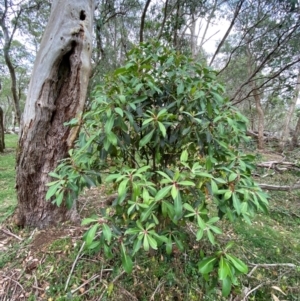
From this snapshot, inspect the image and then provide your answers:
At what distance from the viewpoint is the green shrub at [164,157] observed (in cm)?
102

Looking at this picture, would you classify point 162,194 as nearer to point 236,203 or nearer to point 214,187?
point 214,187

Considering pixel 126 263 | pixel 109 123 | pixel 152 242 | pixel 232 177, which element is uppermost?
pixel 109 123

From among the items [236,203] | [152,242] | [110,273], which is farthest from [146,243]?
[110,273]

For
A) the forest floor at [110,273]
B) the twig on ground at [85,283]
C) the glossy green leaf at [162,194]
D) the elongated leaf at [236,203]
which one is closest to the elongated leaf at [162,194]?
the glossy green leaf at [162,194]

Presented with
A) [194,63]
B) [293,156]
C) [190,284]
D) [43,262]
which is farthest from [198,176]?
[293,156]

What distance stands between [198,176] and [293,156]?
8.16ft

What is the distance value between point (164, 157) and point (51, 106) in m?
1.23

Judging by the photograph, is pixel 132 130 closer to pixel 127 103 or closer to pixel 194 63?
pixel 127 103

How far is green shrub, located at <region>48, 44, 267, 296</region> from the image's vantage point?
40.2 inches

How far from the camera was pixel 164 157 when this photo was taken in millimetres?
1478

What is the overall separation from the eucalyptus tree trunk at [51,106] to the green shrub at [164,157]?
81cm

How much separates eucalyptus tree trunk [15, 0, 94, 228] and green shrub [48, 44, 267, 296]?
81 cm

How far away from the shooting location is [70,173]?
1.19 m

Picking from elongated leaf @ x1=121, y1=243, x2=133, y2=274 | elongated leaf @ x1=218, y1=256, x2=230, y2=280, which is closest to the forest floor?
elongated leaf @ x1=218, y1=256, x2=230, y2=280
